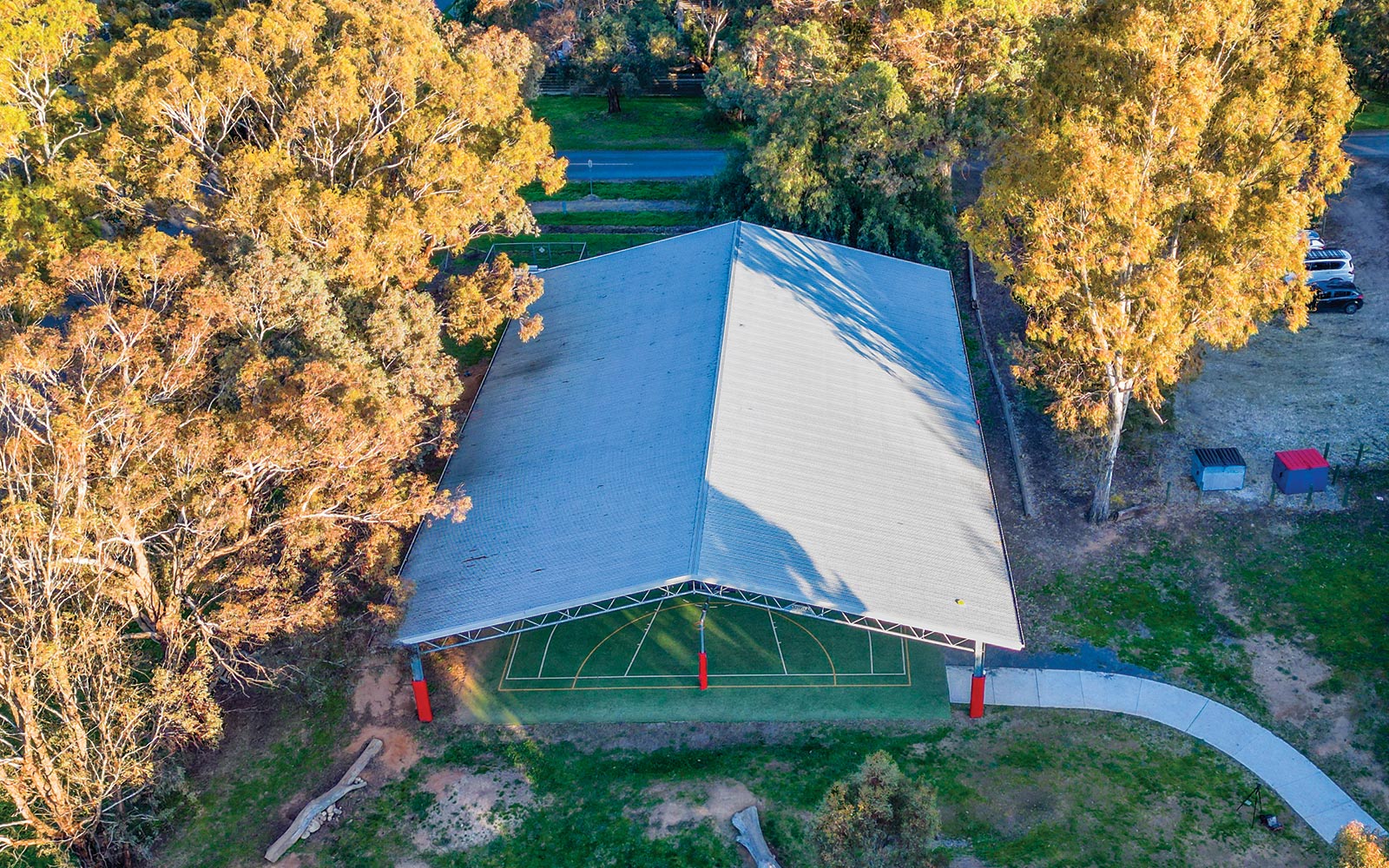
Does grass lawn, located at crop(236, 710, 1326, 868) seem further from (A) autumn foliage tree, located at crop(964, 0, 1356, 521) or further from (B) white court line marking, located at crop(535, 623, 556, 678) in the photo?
(A) autumn foliage tree, located at crop(964, 0, 1356, 521)

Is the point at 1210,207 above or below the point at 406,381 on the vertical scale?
above

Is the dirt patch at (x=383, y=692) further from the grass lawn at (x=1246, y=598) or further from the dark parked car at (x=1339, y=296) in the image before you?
the dark parked car at (x=1339, y=296)

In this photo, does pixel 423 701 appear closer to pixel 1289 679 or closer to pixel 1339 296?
pixel 1289 679

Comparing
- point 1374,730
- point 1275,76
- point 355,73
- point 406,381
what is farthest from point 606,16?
point 1374,730

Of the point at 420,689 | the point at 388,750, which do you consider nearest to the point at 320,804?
the point at 388,750

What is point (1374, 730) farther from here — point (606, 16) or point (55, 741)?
point (606, 16)

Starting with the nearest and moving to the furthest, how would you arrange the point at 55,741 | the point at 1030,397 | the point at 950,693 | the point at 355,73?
1. the point at 55,741
2. the point at 950,693
3. the point at 355,73
4. the point at 1030,397
